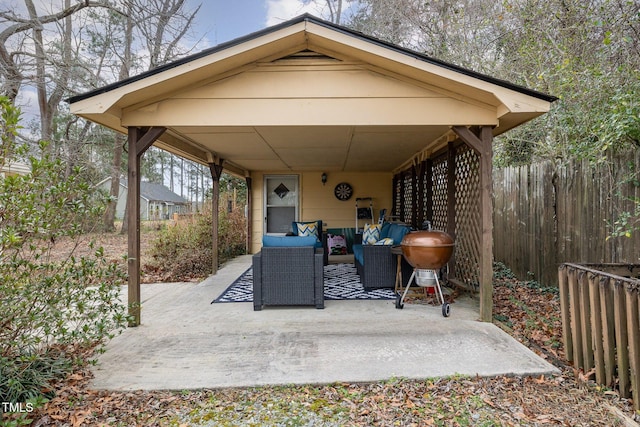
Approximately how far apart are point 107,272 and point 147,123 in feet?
5.52

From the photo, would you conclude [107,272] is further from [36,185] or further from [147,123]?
[147,123]

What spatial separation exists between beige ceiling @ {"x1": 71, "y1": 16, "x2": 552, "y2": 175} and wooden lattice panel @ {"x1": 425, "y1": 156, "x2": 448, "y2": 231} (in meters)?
1.88

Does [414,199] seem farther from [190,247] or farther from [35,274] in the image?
[35,274]

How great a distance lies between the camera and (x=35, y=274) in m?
2.59

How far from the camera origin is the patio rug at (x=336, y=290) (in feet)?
15.6

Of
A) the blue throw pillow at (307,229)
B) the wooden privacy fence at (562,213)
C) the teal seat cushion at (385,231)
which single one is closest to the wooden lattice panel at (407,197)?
the teal seat cushion at (385,231)

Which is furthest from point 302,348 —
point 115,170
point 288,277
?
point 115,170

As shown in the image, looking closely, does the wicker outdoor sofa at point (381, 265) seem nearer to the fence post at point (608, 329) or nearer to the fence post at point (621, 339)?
the fence post at point (608, 329)

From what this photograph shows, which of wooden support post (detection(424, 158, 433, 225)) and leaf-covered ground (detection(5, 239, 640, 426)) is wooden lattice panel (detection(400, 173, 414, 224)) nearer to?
wooden support post (detection(424, 158, 433, 225))

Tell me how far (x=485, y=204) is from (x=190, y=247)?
19.3ft

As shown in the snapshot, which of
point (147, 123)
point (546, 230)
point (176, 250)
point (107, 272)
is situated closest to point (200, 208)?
point (176, 250)

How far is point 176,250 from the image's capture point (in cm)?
712

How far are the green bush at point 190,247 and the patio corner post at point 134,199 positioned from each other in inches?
107

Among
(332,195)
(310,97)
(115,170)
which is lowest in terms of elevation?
(332,195)
